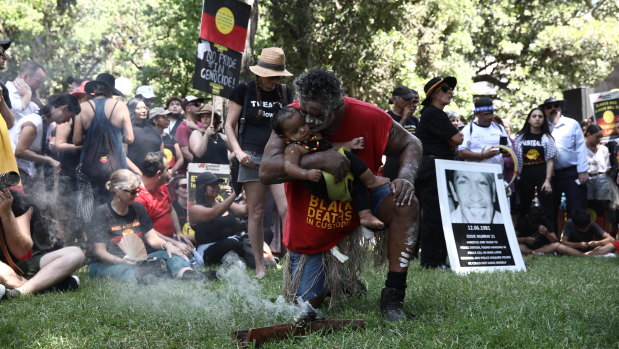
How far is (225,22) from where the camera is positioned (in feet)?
29.5

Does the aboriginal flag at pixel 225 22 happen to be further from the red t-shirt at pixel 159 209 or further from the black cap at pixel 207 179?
the red t-shirt at pixel 159 209

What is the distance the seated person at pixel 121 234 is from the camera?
682 cm

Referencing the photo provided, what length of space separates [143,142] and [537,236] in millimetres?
5477

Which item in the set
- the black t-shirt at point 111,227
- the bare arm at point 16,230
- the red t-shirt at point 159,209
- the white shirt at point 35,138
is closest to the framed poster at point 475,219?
the red t-shirt at point 159,209

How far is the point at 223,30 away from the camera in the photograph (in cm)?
896

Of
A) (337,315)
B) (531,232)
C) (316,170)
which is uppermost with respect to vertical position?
(316,170)

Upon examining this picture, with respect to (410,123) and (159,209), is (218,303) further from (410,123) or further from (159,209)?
(410,123)

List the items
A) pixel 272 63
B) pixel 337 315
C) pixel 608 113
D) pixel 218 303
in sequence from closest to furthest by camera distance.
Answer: pixel 337 315, pixel 218 303, pixel 272 63, pixel 608 113

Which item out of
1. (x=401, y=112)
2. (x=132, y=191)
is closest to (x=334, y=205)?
(x=132, y=191)

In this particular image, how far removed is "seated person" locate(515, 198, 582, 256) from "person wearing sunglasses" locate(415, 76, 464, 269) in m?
2.64

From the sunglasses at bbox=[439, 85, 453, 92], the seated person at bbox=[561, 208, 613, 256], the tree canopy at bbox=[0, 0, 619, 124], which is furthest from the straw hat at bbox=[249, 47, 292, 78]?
the tree canopy at bbox=[0, 0, 619, 124]

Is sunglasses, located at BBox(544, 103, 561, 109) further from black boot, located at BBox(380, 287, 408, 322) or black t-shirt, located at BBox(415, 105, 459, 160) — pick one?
black boot, located at BBox(380, 287, 408, 322)

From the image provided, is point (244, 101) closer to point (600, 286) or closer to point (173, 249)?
point (173, 249)

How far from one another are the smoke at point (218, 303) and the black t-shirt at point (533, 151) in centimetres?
537
